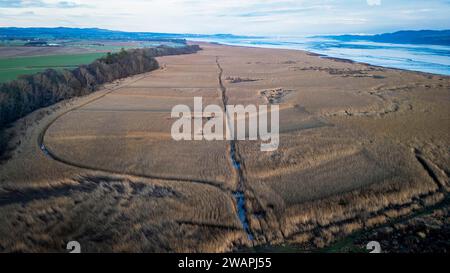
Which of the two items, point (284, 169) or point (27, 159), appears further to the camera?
point (27, 159)

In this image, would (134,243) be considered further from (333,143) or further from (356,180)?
(333,143)
